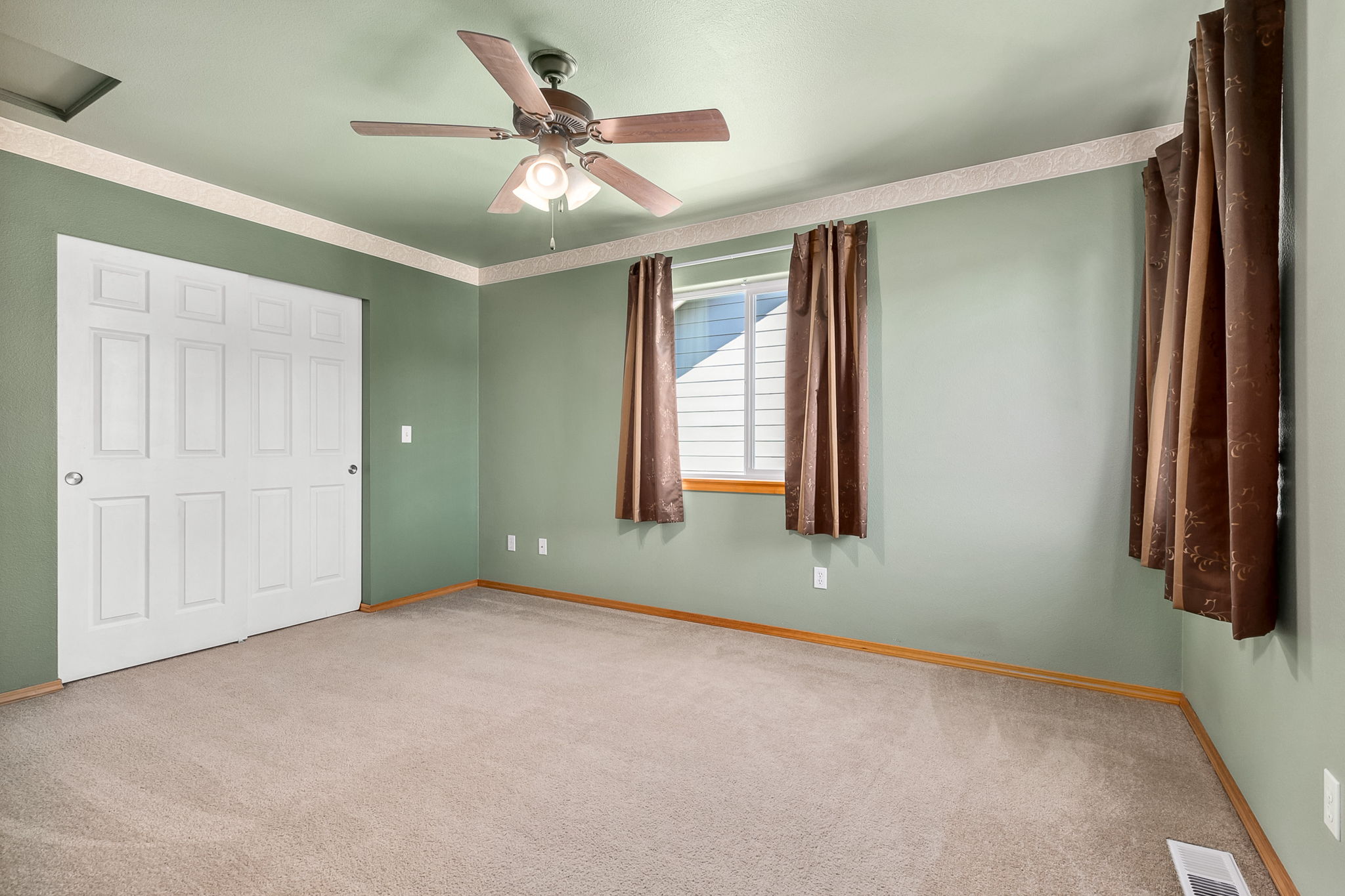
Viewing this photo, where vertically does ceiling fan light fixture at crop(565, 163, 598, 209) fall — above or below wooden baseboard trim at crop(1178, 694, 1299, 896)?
above

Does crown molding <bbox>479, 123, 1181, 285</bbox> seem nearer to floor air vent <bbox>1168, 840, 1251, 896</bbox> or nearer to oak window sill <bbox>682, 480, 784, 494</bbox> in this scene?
oak window sill <bbox>682, 480, 784, 494</bbox>

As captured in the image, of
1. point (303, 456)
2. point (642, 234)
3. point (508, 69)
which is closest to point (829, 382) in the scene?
point (642, 234)

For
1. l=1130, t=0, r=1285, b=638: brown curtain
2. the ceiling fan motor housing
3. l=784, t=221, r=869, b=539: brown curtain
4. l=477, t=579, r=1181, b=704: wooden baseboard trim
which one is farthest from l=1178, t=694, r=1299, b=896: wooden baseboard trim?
the ceiling fan motor housing

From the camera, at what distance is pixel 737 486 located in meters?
3.75

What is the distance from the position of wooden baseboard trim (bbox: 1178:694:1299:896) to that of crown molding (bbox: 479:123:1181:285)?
7.63 feet

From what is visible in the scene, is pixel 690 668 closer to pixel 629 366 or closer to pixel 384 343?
pixel 629 366

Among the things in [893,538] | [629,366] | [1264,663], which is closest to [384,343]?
[629,366]

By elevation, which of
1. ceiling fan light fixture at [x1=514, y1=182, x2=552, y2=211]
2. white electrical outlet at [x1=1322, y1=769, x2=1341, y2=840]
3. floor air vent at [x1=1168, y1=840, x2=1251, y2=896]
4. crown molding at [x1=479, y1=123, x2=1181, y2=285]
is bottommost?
floor air vent at [x1=1168, y1=840, x2=1251, y2=896]

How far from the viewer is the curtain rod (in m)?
3.60

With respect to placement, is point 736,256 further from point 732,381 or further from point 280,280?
point 280,280

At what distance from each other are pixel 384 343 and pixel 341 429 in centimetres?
64

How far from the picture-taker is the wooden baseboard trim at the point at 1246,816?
153 cm

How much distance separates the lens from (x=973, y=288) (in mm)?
3074

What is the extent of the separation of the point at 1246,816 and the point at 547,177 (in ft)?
9.32
